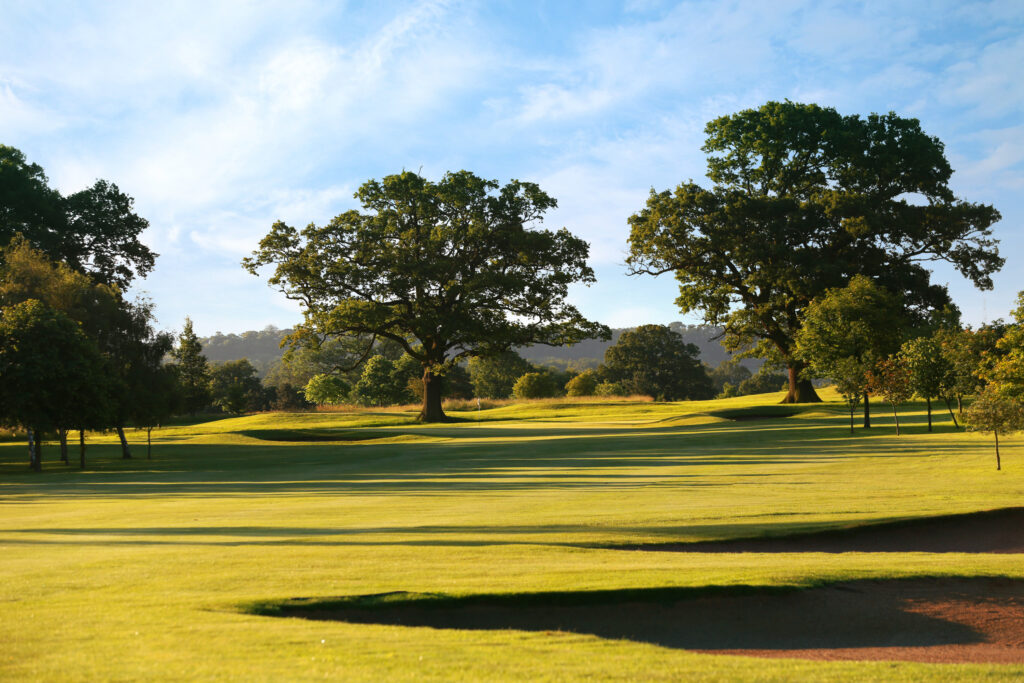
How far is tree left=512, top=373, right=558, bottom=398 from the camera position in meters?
90.7

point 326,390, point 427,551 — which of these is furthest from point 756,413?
point 326,390

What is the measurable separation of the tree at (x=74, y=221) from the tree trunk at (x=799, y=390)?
46489 mm

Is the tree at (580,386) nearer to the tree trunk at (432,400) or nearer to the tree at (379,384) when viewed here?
the tree at (379,384)

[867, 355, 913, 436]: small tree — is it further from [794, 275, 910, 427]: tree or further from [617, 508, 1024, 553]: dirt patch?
[617, 508, 1024, 553]: dirt patch

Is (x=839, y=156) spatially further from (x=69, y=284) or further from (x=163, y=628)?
(x=163, y=628)

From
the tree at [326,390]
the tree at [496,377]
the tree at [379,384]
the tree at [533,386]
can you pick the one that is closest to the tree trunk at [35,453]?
the tree at [533,386]

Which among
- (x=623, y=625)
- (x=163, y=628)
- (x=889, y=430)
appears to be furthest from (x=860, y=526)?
(x=889, y=430)

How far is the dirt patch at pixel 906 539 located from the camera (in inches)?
447

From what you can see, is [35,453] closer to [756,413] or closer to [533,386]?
[756,413]

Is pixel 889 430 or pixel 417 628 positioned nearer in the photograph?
pixel 417 628

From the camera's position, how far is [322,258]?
5184 centimetres

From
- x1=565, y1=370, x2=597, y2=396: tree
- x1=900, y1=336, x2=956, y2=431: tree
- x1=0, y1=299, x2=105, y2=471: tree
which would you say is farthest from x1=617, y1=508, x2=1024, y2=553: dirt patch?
x1=565, y1=370, x2=597, y2=396: tree

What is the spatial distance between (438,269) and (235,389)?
44.2 metres

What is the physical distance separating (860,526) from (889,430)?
28.0 meters
